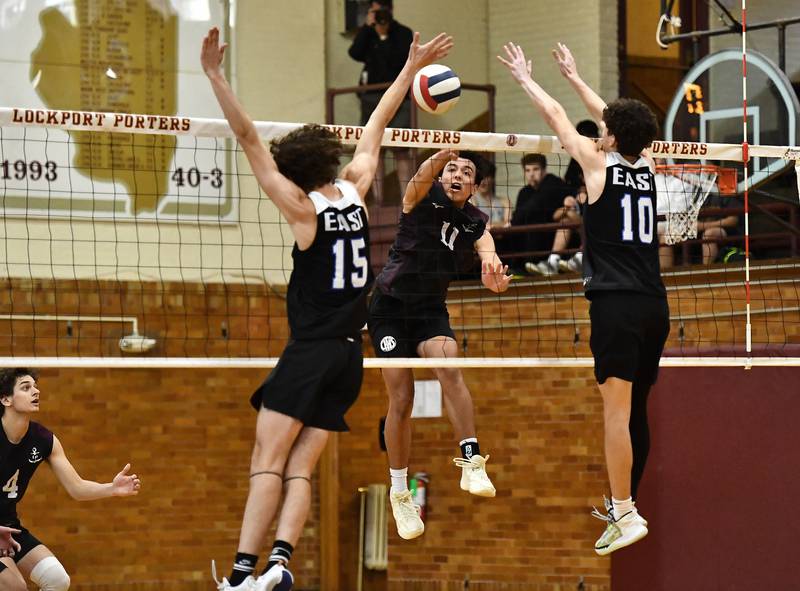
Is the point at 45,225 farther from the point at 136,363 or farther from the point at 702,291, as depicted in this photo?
the point at 702,291

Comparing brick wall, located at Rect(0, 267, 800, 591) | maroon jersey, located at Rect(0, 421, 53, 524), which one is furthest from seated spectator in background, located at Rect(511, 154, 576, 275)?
maroon jersey, located at Rect(0, 421, 53, 524)

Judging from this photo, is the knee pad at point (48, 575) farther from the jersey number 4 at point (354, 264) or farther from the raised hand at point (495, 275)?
the jersey number 4 at point (354, 264)

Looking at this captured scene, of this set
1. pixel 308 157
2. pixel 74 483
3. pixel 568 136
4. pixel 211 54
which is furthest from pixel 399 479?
pixel 211 54

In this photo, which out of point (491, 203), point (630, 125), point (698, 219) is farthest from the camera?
point (491, 203)

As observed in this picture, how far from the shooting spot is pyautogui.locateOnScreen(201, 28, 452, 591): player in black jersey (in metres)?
7.04

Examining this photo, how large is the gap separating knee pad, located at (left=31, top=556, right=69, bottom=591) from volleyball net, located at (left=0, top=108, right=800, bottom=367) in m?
3.82

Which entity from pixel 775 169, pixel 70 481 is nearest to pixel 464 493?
pixel 775 169

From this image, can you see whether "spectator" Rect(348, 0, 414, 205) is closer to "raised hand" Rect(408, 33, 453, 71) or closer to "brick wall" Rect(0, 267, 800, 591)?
"brick wall" Rect(0, 267, 800, 591)

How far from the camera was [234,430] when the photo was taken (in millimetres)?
15234

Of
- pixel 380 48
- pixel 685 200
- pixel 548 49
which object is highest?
pixel 548 49

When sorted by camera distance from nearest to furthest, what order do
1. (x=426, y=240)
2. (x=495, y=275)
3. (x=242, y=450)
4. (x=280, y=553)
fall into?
(x=280, y=553) → (x=495, y=275) → (x=426, y=240) → (x=242, y=450)

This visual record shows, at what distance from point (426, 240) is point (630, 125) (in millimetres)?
1989

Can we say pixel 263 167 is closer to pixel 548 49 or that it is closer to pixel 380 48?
pixel 380 48

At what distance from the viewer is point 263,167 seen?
277 inches
